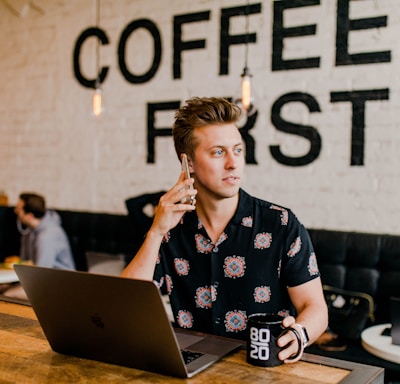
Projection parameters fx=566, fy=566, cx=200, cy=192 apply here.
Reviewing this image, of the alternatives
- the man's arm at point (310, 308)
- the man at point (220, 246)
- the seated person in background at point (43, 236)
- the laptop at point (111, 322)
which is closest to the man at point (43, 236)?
the seated person in background at point (43, 236)

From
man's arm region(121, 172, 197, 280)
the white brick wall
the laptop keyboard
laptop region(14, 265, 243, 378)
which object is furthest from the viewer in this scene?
the white brick wall

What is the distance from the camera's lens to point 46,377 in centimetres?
118

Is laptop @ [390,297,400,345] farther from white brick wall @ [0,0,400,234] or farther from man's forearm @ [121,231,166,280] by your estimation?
white brick wall @ [0,0,400,234]

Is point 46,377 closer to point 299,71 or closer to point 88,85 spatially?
point 299,71

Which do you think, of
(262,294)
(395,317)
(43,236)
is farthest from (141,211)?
(262,294)

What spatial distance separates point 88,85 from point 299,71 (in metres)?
1.83

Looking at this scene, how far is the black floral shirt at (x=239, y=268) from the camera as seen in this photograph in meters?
1.79

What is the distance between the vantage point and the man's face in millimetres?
1806

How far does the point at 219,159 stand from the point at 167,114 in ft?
7.74

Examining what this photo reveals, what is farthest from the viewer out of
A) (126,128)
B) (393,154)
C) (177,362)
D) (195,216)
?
(126,128)

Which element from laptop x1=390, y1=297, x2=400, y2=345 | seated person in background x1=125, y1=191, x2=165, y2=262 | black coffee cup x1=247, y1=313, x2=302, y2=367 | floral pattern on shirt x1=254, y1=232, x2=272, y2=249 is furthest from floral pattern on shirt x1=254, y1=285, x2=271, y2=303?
seated person in background x1=125, y1=191, x2=165, y2=262

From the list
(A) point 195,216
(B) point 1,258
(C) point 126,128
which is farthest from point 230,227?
(B) point 1,258

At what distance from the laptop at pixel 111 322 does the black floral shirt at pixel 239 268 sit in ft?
1.39

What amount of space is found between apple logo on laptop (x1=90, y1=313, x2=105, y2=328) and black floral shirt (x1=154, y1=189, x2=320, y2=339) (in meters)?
0.64
